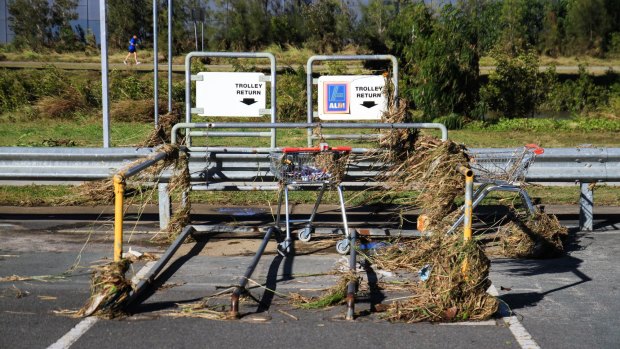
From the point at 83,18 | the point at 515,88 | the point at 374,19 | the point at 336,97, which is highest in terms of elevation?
the point at 83,18

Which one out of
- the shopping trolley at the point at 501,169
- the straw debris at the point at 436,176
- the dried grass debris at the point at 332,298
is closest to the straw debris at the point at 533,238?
the shopping trolley at the point at 501,169

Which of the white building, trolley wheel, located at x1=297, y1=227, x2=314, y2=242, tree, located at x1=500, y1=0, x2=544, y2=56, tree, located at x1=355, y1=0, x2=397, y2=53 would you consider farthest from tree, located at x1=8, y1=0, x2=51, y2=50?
trolley wheel, located at x1=297, y1=227, x2=314, y2=242

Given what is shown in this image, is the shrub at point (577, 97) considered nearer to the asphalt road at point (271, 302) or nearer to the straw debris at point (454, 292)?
the asphalt road at point (271, 302)

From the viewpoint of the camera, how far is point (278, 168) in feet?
27.6

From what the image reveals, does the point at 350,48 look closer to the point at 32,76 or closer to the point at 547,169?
the point at 32,76

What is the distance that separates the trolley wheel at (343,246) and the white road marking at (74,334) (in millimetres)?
2922

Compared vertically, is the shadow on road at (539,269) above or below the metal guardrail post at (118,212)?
below

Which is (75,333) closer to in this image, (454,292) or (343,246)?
(454,292)

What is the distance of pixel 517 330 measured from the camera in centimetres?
627

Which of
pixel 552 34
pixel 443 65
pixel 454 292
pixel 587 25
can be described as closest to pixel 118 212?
pixel 454 292

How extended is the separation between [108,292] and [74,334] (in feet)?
1.48

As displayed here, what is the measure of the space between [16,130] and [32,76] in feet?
24.8

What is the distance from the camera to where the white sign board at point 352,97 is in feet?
38.0

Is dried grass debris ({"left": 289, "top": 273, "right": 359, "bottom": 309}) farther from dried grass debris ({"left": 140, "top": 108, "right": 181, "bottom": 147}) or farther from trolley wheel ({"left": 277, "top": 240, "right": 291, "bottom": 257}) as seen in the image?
dried grass debris ({"left": 140, "top": 108, "right": 181, "bottom": 147})
